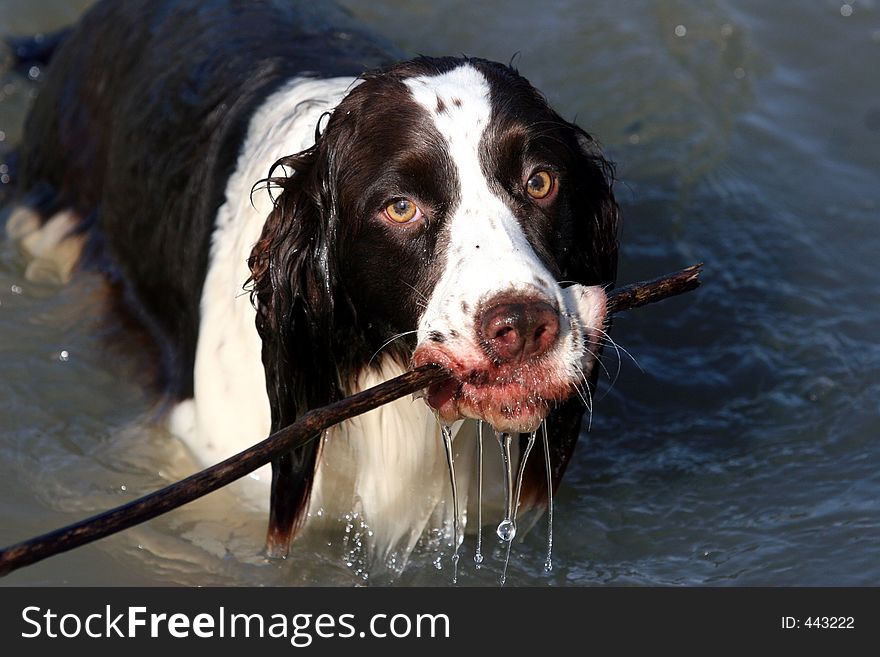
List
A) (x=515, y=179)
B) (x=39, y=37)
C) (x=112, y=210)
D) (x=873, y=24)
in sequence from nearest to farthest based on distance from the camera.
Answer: (x=515, y=179), (x=112, y=210), (x=39, y=37), (x=873, y=24)

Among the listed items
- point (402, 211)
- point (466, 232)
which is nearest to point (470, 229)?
point (466, 232)

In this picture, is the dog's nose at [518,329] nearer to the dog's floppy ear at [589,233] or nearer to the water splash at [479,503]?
the dog's floppy ear at [589,233]

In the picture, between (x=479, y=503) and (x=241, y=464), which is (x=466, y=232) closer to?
(x=241, y=464)

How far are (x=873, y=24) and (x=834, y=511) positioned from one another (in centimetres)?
408

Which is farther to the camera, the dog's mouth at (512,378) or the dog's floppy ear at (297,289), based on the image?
the dog's floppy ear at (297,289)

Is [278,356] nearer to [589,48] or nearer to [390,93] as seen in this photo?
[390,93]

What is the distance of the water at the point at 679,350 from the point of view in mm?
4215

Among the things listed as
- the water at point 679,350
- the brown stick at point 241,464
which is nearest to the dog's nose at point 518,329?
the brown stick at point 241,464

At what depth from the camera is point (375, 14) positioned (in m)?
7.33

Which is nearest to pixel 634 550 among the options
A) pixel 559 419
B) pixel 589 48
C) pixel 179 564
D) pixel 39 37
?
pixel 559 419

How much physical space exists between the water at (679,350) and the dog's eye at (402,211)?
1.25 m

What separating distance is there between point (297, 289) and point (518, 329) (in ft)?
2.83

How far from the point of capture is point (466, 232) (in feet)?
10.7

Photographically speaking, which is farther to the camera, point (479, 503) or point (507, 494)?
point (479, 503)
